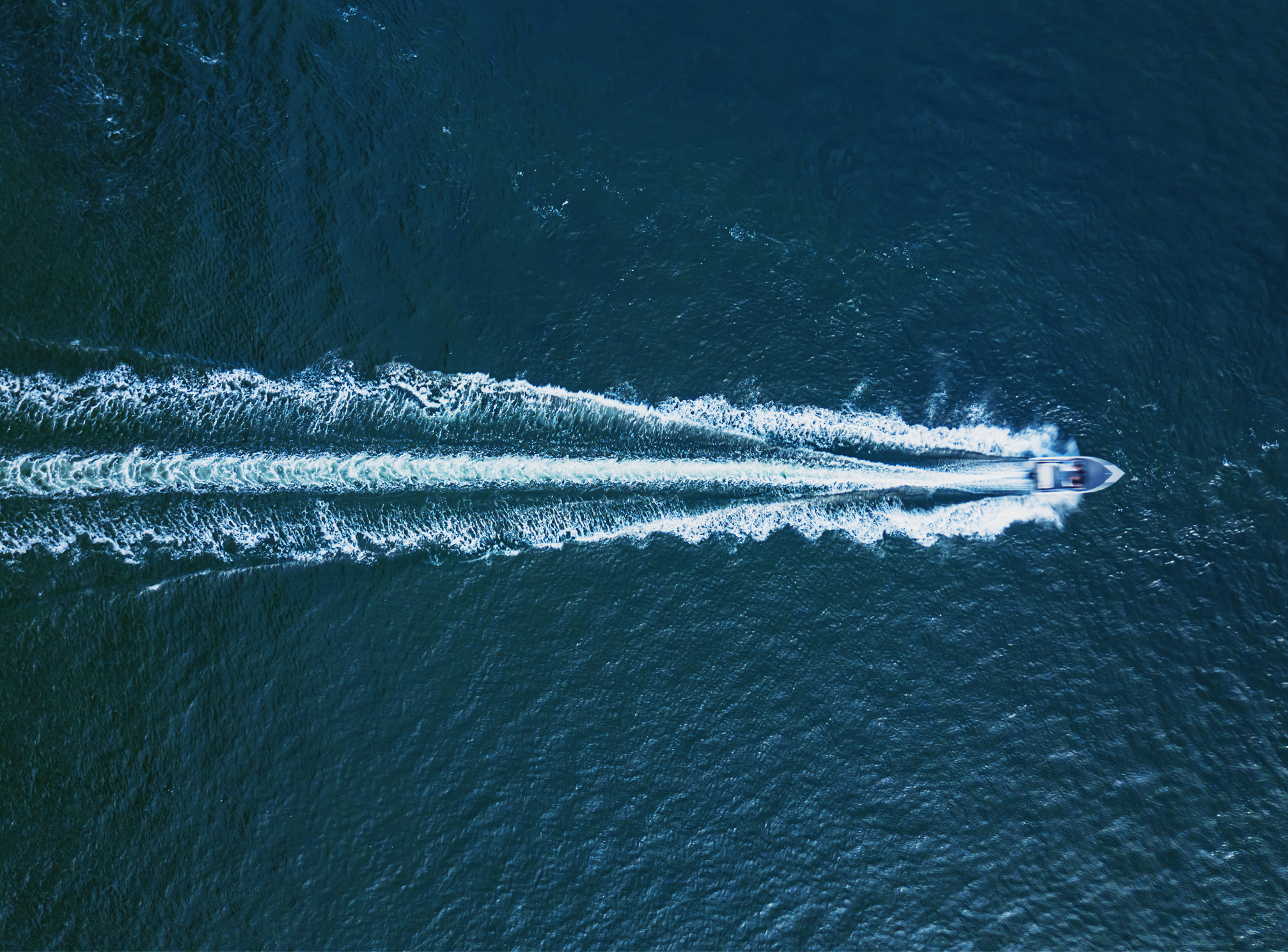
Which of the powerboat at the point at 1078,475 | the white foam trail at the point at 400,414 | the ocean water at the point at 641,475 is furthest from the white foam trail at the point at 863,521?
the white foam trail at the point at 400,414

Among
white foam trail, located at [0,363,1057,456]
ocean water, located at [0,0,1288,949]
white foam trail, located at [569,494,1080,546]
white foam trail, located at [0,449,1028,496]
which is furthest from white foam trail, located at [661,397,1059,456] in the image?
white foam trail, located at [569,494,1080,546]

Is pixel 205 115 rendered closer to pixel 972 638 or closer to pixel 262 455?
pixel 262 455

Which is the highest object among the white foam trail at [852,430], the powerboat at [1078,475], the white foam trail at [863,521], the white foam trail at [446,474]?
the white foam trail at [852,430]

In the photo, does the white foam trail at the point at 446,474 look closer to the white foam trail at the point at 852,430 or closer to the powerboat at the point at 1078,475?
the white foam trail at the point at 852,430

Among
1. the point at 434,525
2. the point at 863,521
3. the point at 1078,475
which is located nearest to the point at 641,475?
the point at 434,525

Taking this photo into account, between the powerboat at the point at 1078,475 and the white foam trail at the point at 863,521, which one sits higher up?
the powerboat at the point at 1078,475

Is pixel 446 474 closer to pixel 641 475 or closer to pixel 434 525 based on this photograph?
pixel 434 525
